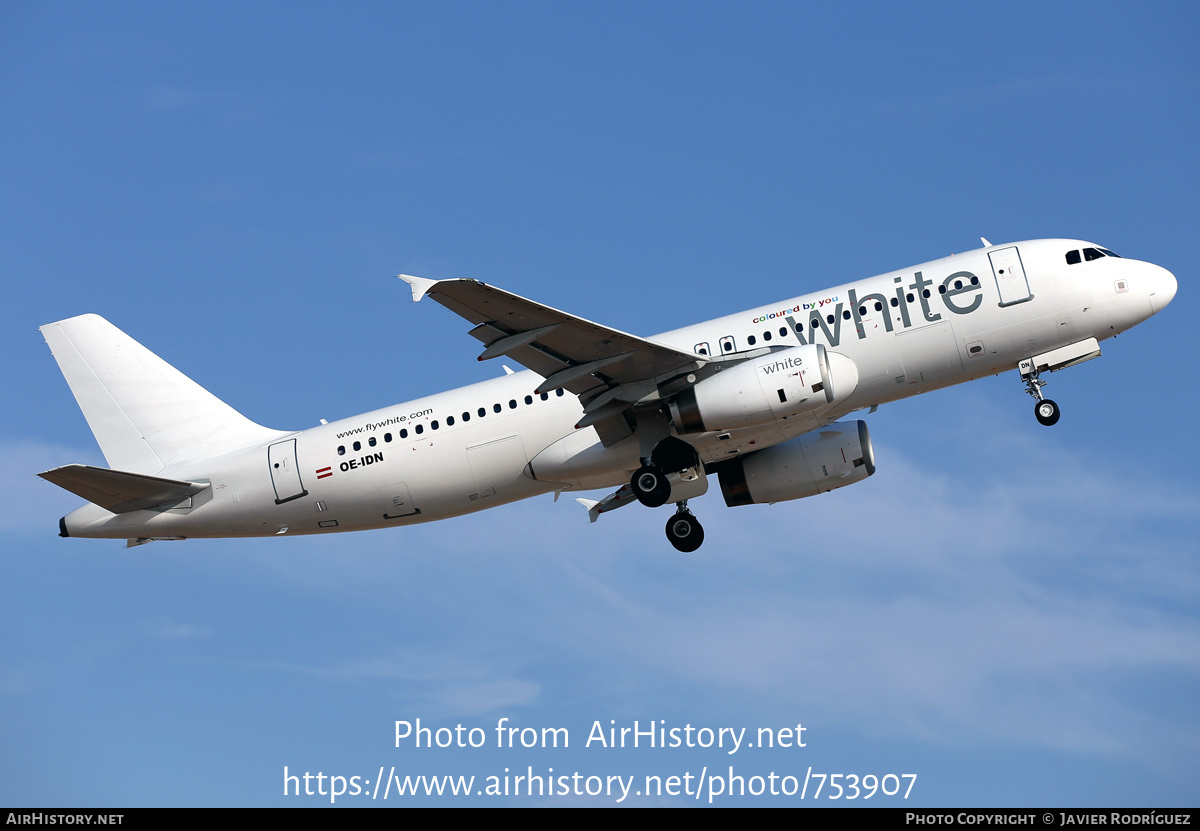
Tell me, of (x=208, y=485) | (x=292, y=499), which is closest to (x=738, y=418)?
(x=292, y=499)

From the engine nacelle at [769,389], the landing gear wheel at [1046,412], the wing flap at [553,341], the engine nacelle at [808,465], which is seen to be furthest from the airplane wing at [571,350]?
the landing gear wheel at [1046,412]

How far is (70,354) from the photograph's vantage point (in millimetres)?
39125

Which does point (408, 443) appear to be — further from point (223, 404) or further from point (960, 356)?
point (960, 356)

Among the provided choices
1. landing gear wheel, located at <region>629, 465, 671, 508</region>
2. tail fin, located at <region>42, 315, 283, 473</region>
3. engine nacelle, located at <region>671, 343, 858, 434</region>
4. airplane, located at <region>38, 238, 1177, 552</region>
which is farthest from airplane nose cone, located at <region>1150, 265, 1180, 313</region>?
tail fin, located at <region>42, 315, 283, 473</region>

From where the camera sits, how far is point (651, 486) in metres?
34.1

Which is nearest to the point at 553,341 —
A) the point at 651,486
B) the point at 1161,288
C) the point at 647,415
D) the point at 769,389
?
the point at 647,415

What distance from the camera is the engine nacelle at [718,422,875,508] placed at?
→ 37.4 metres

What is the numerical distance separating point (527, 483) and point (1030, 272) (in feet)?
47.8

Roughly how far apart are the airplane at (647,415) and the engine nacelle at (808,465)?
0.05m

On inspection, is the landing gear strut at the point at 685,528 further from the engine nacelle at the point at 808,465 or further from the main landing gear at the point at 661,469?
the main landing gear at the point at 661,469

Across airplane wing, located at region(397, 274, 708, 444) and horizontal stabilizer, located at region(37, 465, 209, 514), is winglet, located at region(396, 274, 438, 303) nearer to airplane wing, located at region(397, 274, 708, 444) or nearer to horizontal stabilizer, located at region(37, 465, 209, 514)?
airplane wing, located at region(397, 274, 708, 444)

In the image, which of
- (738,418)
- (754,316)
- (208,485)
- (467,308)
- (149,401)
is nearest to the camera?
(467,308)

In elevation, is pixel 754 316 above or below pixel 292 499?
above

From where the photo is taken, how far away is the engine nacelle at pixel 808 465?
37.4m
